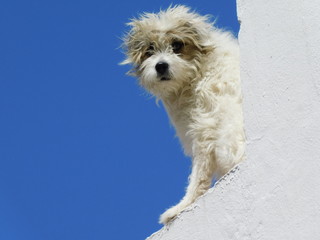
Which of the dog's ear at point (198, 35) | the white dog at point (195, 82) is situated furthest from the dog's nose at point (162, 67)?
the dog's ear at point (198, 35)

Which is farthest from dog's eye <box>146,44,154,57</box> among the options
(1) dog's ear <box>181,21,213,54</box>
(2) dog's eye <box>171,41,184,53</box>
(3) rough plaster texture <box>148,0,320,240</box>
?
(3) rough plaster texture <box>148,0,320,240</box>

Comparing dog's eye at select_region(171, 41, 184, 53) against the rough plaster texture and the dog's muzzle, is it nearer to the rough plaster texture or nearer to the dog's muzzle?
the dog's muzzle

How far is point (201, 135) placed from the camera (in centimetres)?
579

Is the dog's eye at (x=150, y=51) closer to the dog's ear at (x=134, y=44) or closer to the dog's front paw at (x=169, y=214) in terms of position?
the dog's ear at (x=134, y=44)

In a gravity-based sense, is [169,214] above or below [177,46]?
below

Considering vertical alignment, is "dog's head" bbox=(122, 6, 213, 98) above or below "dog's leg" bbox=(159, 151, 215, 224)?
above

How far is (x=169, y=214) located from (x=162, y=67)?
4.73 ft

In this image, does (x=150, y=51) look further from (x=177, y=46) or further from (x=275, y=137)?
(x=275, y=137)

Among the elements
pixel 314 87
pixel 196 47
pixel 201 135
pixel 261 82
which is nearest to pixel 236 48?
pixel 196 47

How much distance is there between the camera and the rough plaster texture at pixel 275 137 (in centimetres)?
392

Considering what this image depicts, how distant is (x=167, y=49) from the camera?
6430 mm

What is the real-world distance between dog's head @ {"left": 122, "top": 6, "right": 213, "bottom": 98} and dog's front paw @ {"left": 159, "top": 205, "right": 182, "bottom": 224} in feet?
Result: 3.97

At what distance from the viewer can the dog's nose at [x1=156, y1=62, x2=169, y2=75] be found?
6.28 meters

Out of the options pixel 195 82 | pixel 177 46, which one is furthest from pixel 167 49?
pixel 195 82
